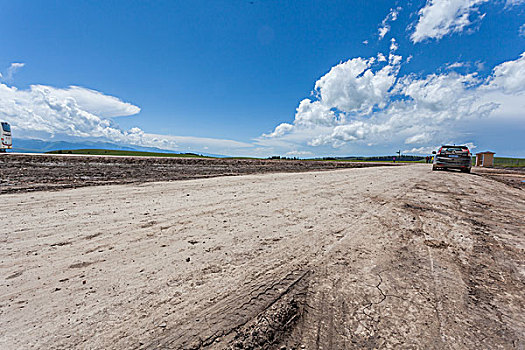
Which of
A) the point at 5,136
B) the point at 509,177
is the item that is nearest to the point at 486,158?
the point at 509,177

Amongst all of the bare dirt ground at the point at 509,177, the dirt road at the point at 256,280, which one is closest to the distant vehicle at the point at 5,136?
the dirt road at the point at 256,280

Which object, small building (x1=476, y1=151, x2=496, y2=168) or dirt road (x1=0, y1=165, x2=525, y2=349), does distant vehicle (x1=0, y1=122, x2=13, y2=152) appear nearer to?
dirt road (x1=0, y1=165, x2=525, y2=349)

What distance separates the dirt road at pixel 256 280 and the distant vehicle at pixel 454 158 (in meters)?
15.0

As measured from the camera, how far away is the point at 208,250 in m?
2.70

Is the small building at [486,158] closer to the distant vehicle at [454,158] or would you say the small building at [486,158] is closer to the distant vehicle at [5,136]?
the distant vehicle at [454,158]

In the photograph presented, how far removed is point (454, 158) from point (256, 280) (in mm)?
20005

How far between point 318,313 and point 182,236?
2.11m

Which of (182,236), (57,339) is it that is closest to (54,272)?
(57,339)

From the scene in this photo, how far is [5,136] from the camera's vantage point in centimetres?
3319

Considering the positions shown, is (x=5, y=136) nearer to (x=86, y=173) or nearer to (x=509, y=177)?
(x=86, y=173)

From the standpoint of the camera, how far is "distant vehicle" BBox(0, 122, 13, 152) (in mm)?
32594

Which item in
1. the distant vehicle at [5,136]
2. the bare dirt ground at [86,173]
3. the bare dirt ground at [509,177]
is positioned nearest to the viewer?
the bare dirt ground at [86,173]

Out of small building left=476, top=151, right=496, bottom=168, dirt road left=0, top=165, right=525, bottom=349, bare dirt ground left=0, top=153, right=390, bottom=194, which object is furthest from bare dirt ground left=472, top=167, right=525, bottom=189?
small building left=476, top=151, right=496, bottom=168

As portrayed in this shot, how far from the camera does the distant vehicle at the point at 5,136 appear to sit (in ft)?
107
